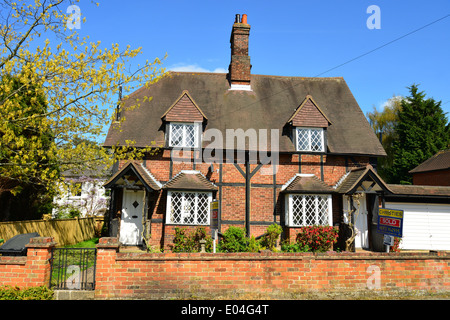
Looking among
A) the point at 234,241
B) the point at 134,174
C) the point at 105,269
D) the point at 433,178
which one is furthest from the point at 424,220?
the point at 105,269

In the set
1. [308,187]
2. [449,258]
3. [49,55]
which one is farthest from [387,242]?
[49,55]

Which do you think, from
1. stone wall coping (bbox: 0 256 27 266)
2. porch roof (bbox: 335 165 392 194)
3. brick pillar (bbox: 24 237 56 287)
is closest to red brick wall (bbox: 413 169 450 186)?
porch roof (bbox: 335 165 392 194)

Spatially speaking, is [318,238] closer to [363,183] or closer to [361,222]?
[361,222]

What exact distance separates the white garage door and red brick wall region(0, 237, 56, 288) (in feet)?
48.9

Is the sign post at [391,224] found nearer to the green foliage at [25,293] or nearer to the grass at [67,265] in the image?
the grass at [67,265]

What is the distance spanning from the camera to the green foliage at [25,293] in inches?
251

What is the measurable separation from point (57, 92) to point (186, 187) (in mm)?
6109

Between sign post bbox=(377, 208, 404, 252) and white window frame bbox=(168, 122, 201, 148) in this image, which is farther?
white window frame bbox=(168, 122, 201, 148)

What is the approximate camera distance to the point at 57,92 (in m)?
8.05

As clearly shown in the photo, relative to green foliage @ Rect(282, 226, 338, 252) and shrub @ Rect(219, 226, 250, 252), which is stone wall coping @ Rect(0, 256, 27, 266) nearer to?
shrub @ Rect(219, 226, 250, 252)

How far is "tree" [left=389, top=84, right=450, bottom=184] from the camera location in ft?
91.0

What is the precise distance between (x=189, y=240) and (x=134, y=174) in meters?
3.87

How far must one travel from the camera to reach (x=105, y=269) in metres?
6.95

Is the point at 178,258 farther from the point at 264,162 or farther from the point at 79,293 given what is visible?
the point at 264,162
